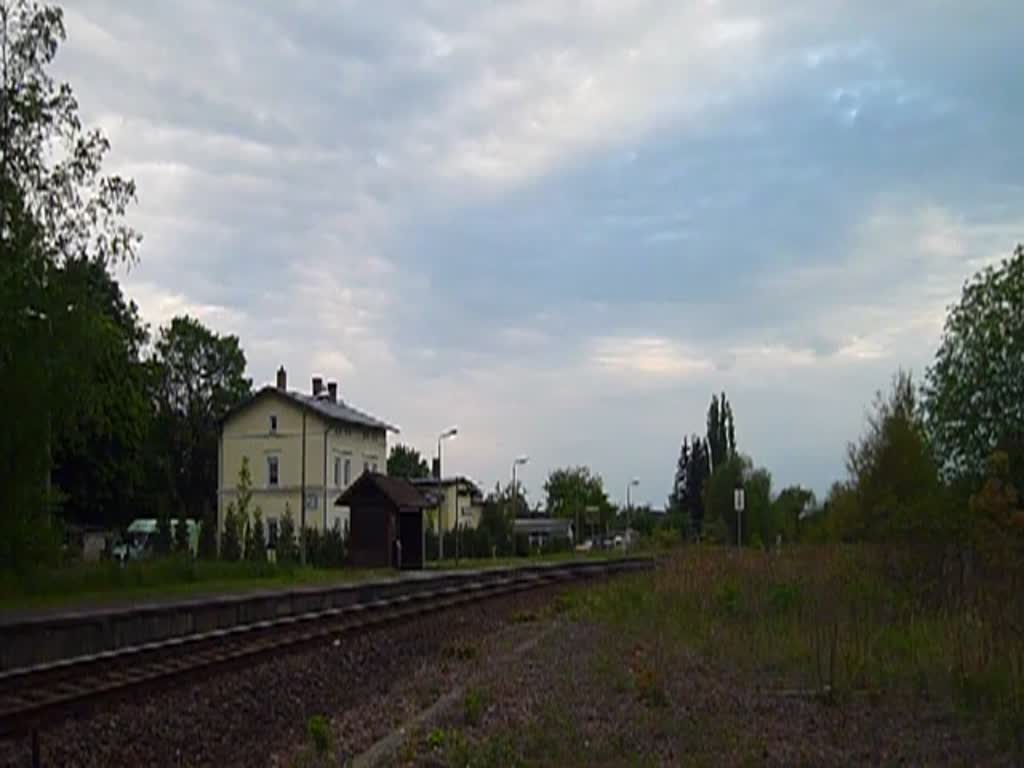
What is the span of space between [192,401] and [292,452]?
26810 millimetres

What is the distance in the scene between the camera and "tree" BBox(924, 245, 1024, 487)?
4516cm

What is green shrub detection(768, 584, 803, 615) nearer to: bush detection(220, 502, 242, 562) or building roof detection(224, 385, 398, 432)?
bush detection(220, 502, 242, 562)

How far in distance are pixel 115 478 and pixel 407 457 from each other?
Answer: 84223 millimetres

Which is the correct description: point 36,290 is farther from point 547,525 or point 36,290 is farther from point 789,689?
point 547,525

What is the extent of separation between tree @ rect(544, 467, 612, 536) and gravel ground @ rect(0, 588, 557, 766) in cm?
9782

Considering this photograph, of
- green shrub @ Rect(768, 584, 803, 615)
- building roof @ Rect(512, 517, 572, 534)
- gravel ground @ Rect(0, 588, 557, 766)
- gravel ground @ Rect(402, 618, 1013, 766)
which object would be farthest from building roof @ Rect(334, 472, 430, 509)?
building roof @ Rect(512, 517, 572, 534)

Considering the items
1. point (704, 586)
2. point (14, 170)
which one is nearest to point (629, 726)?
point (704, 586)

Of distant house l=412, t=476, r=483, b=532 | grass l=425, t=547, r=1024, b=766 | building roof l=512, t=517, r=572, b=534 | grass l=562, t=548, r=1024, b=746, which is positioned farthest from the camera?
building roof l=512, t=517, r=572, b=534

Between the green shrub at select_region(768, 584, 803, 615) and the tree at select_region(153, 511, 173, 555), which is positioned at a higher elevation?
the tree at select_region(153, 511, 173, 555)

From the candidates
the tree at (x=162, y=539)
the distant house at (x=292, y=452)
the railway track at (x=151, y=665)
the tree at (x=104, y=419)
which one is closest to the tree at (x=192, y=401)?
the distant house at (x=292, y=452)

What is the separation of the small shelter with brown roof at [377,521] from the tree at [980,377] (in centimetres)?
2031

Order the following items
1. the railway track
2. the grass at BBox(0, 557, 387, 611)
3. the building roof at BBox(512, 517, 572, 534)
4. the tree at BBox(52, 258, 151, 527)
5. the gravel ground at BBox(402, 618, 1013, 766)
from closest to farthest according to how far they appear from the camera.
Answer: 1. the gravel ground at BBox(402, 618, 1013, 766)
2. the railway track
3. the grass at BBox(0, 557, 387, 611)
4. the tree at BBox(52, 258, 151, 527)
5. the building roof at BBox(512, 517, 572, 534)

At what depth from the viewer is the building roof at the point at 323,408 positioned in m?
80.2

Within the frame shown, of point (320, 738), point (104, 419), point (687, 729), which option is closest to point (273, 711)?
point (320, 738)
